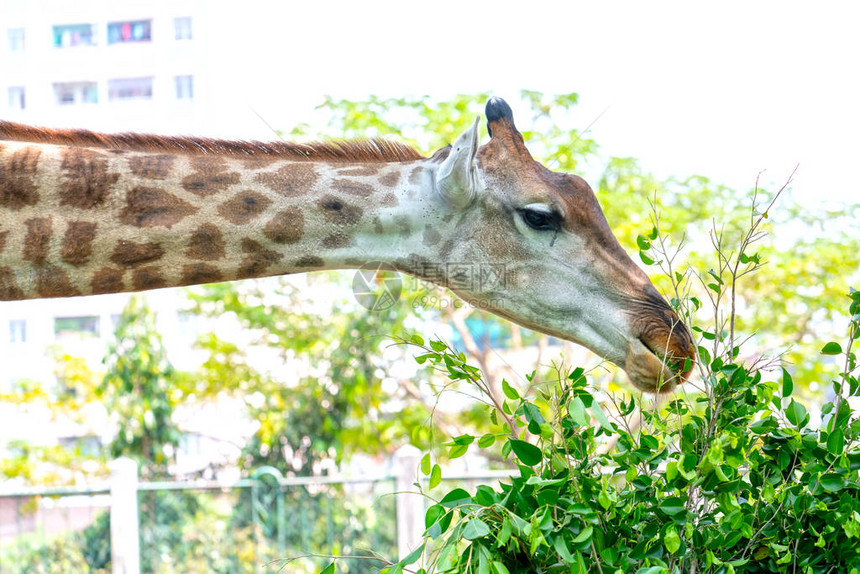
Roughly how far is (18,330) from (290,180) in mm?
34929

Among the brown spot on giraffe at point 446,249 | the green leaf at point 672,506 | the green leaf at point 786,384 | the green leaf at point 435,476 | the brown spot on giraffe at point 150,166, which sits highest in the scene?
the brown spot on giraffe at point 150,166

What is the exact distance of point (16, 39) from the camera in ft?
121

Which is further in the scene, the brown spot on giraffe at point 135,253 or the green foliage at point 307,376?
the green foliage at point 307,376

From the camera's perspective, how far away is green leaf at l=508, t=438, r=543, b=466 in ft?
5.54

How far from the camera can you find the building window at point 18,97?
3455cm

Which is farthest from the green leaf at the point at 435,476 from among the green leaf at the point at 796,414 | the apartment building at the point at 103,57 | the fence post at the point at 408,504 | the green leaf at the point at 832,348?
the apartment building at the point at 103,57

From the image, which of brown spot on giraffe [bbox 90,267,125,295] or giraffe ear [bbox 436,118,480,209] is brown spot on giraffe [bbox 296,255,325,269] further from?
brown spot on giraffe [bbox 90,267,125,295]

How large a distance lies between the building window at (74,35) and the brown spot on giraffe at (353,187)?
3856 centimetres

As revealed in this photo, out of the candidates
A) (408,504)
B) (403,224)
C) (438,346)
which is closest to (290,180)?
(403,224)

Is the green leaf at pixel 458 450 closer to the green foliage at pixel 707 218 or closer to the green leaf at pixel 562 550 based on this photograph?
the green leaf at pixel 562 550

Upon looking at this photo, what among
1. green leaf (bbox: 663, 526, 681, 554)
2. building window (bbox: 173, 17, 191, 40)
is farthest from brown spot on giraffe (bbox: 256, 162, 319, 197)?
building window (bbox: 173, 17, 191, 40)

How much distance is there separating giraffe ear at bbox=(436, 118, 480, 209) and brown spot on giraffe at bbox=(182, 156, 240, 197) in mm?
771

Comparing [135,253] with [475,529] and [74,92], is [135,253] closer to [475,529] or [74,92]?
[475,529]

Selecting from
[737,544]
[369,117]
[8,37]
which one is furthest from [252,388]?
[8,37]
